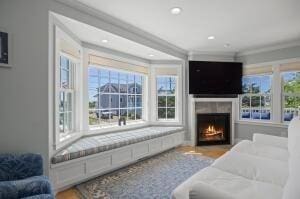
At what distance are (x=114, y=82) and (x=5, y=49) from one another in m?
2.35

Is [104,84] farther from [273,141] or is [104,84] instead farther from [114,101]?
[273,141]

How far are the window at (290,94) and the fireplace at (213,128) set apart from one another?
4.20 ft

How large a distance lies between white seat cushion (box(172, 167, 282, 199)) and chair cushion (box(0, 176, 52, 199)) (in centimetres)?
110

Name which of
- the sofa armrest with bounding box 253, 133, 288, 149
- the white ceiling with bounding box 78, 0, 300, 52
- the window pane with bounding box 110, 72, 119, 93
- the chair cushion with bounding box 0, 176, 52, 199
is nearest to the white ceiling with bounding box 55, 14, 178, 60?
the white ceiling with bounding box 78, 0, 300, 52

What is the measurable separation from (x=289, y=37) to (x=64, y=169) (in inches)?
186

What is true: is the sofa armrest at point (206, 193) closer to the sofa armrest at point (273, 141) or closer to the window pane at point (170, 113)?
the sofa armrest at point (273, 141)

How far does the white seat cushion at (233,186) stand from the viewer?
1.42 m

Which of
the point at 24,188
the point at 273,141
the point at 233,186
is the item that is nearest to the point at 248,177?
the point at 233,186

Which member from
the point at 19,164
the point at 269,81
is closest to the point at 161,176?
the point at 19,164

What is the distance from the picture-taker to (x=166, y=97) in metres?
5.02

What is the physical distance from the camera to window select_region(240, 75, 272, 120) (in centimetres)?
463

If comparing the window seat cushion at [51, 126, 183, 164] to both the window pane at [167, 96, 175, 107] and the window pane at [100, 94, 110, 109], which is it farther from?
the window pane at [167, 96, 175, 107]

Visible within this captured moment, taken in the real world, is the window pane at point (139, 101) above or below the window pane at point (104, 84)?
below

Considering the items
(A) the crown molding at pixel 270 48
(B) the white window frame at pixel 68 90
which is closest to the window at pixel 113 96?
(B) the white window frame at pixel 68 90
